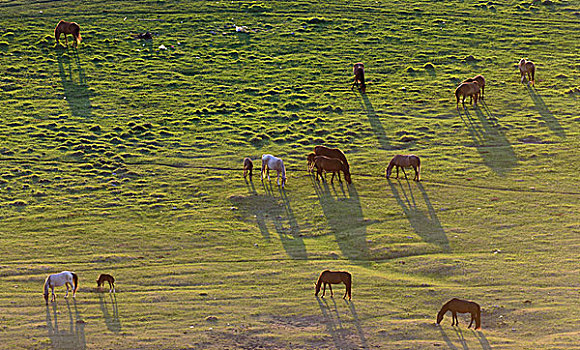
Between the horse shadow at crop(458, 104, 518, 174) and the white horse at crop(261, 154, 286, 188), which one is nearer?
the white horse at crop(261, 154, 286, 188)

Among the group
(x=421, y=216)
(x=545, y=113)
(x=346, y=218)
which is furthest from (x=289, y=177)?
(x=545, y=113)

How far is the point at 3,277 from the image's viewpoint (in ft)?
82.2

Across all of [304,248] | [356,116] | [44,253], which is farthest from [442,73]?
[44,253]

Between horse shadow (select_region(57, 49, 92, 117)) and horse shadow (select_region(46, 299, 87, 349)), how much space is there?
20484 millimetres

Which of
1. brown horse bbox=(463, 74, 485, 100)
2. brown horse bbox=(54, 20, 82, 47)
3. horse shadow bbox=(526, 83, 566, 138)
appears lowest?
horse shadow bbox=(526, 83, 566, 138)

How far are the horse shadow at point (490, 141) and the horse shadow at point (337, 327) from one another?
540 inches

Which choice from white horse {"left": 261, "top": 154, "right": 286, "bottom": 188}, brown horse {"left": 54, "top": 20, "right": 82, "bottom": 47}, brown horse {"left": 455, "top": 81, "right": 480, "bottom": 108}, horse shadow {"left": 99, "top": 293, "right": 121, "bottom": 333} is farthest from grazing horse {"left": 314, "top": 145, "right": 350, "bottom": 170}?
brown horse {"left": 54, "top": 20, "right": 82, "bottom": 47}

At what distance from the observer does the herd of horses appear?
70.3 ft

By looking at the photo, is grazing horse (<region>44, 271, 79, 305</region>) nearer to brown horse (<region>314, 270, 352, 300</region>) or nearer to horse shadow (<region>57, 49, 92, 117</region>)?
brown horse (<region>314, 270, 352, 300</region>)

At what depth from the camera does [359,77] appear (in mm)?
44562

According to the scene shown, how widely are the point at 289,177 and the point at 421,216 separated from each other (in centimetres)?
651

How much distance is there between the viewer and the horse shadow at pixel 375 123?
1462 inches

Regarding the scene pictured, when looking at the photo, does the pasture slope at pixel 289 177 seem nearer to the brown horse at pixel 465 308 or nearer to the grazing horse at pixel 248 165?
the brown horse at pixel 465 308

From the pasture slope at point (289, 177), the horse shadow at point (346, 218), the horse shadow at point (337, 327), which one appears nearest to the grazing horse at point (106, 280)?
the pasture slope at point (289, 177)
